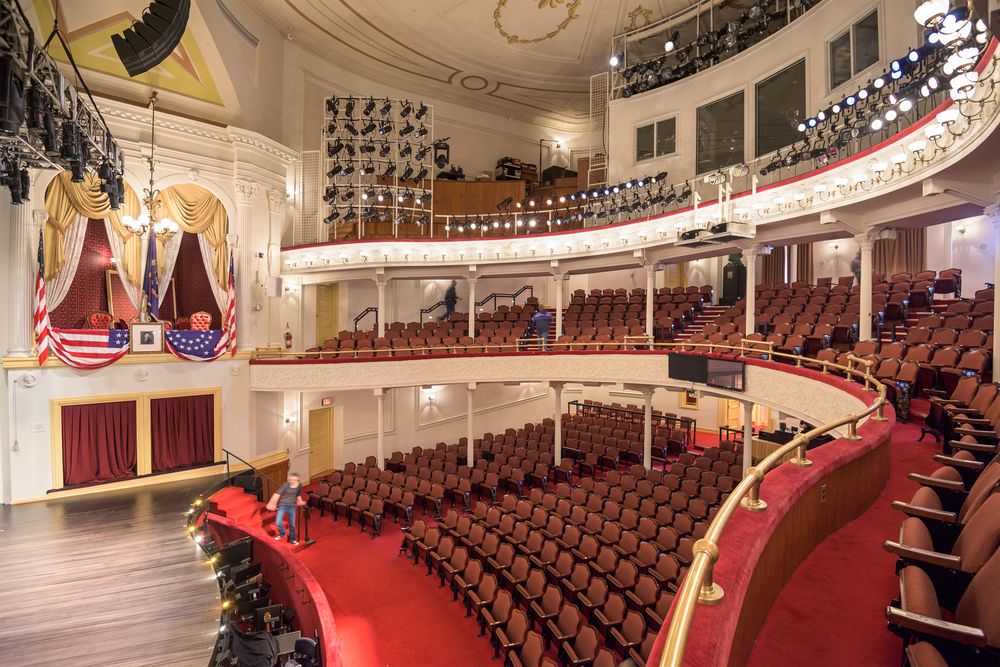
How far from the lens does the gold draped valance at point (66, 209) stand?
10383mm

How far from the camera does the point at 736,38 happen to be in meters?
15.7

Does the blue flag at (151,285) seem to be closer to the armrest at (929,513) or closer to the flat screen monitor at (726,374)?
the flat screen monitor at (726,374)

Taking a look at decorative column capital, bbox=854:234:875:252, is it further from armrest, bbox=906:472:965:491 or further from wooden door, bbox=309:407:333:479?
wooden door, bbox=309:407:333:479

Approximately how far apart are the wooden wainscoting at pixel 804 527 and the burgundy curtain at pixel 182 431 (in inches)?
534

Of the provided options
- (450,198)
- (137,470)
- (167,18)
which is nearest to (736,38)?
(450,198)

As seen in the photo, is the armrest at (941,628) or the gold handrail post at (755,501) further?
the gold handrail post at (755,501)

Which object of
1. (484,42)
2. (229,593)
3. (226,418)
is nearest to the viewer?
(229,593)

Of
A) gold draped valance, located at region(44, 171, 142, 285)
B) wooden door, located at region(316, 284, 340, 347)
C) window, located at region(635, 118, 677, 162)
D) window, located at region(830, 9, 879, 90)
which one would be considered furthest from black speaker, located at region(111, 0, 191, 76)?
window, located at region(830, 9, 879, 90)

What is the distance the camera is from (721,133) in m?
15.9

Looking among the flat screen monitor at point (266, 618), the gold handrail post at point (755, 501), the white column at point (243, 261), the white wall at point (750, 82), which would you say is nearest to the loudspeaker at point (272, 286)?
the white column at point (243, 261)

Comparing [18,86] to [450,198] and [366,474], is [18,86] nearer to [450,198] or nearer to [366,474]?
[366,474]

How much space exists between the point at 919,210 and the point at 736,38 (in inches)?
405

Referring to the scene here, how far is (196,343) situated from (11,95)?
25.7 feet

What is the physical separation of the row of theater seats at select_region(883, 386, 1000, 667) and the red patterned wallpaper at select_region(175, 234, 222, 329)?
1492 centimetres
